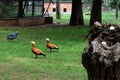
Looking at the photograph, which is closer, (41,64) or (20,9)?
(41,64)

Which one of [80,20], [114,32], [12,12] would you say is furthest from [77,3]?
[114,32]

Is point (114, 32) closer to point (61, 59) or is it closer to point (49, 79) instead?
point (49, 79)

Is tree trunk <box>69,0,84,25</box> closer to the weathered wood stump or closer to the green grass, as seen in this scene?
the green grass

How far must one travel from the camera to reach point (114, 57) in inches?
203

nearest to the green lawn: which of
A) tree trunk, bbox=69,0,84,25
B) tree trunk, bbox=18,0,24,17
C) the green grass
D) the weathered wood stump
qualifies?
the green grass

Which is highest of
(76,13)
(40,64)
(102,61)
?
(102,61)

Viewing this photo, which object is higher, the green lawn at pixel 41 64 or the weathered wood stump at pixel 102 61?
the weathered wood stump at pixel 102 61

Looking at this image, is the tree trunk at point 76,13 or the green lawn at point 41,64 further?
the tree trunk at point 76,13

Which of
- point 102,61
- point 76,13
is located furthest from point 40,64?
point 76,13

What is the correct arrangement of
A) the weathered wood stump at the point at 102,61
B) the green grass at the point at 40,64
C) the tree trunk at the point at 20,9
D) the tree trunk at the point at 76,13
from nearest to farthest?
the weathered wood stump at the point at 102,61
the green grass at the point at 40,64
the tree trunk at the point at 20,9
the tree trunk at the point at 76,13

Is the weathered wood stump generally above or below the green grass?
above

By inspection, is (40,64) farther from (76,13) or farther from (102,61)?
(76,13)

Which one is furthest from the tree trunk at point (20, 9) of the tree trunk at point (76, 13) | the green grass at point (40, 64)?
the green grass at point (40, 64)

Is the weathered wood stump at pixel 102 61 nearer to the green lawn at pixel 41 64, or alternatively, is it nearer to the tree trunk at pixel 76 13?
the green lawn at pixel 41 64
